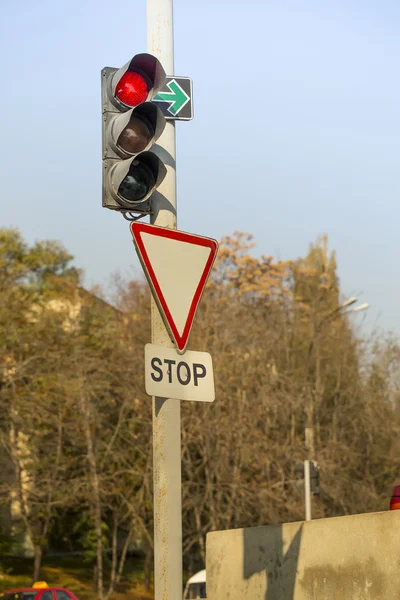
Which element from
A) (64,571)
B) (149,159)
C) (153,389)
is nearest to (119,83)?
(149,159)

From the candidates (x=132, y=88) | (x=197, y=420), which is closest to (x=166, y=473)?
(x=132, y=88)

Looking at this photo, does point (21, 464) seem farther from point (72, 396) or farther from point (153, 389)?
point (153, 389)

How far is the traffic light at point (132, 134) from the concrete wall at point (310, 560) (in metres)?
2.67

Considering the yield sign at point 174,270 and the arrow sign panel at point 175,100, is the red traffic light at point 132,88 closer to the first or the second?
the arrow sign panel at point 175,100

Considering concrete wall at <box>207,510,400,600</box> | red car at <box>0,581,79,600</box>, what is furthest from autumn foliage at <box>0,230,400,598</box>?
concrete wall at <box>207,510,400,600</box>

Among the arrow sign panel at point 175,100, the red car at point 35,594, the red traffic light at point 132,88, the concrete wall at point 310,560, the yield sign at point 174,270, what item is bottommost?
the red car at point 35,594

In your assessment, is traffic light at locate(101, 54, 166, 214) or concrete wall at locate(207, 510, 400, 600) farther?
concrete wall at locate(207, 510, 400, 600)

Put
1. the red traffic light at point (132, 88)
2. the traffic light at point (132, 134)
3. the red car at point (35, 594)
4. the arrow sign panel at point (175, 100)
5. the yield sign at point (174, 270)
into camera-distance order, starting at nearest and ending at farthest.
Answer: the yield sign at point (174, 270) → the traffic light at point (132, 134) → the red traffic light at point (132, 88) → the arrow sign panel at point (175, 100) → the red car at point (35, 594)

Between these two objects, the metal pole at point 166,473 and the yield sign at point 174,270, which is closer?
the metal pole at point 166,473

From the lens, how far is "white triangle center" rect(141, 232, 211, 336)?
4578mm

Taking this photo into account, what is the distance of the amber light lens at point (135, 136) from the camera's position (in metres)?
4.76

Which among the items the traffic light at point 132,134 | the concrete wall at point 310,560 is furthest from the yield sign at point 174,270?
the concrete wall at point 310,560

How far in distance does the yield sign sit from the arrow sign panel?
0.93 metres

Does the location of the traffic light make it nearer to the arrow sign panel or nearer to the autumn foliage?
the arrow sign panel
